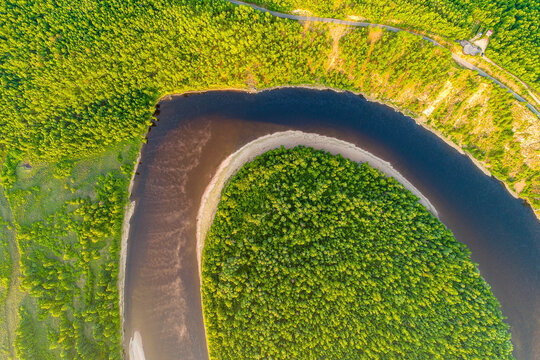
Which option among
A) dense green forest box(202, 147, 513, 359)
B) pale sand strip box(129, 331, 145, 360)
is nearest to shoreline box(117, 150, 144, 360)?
pale sand strip box(129, 331, 145, 360)

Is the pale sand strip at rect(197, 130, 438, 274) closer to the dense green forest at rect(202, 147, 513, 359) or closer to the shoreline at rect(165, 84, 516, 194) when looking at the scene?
the dense green forest at rect(202, 147, 513, 359)

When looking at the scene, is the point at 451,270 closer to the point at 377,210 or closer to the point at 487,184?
the point at 377,210

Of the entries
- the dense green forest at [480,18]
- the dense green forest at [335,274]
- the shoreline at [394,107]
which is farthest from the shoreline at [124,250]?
the dense green forest at [480,18]

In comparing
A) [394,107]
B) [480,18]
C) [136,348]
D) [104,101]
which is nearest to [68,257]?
[136,348]

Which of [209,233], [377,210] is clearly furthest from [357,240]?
[209,233]

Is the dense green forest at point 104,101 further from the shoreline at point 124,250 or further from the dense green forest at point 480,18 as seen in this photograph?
the dense green forest at point 480,18

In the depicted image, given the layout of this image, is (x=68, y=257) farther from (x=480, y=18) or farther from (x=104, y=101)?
(x=480, y=18)
